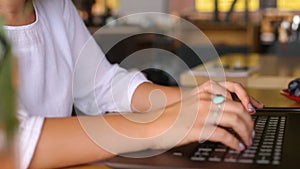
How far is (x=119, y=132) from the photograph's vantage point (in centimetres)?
69

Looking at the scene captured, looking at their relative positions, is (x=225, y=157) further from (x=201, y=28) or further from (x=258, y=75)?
(x=201, y=28)

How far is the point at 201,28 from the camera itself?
174 inches

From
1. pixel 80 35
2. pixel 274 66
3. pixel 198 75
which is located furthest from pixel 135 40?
pixel 80 35

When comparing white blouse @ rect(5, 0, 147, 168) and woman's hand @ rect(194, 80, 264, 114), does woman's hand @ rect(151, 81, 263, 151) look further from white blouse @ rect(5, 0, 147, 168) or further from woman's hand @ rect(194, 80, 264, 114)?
white blouse @ rect(5, 0, 147, 168)

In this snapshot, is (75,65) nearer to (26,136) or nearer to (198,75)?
(26,136)

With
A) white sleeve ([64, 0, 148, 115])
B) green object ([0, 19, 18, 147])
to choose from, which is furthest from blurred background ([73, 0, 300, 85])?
green object ([0, 19, 18, 147])

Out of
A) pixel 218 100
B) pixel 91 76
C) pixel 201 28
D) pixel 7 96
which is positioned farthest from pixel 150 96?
pixel 201 28

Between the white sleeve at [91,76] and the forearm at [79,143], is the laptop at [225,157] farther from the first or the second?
the white sleeve at [91,76]

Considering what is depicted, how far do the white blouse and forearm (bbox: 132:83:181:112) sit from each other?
12 mm

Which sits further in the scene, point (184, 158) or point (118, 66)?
point (118, 66)

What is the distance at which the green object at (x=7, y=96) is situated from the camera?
0.97 ft

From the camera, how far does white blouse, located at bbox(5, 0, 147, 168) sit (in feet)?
3.16

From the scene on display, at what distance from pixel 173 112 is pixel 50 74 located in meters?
0.39

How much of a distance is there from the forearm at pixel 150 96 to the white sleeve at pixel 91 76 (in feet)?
0.15
